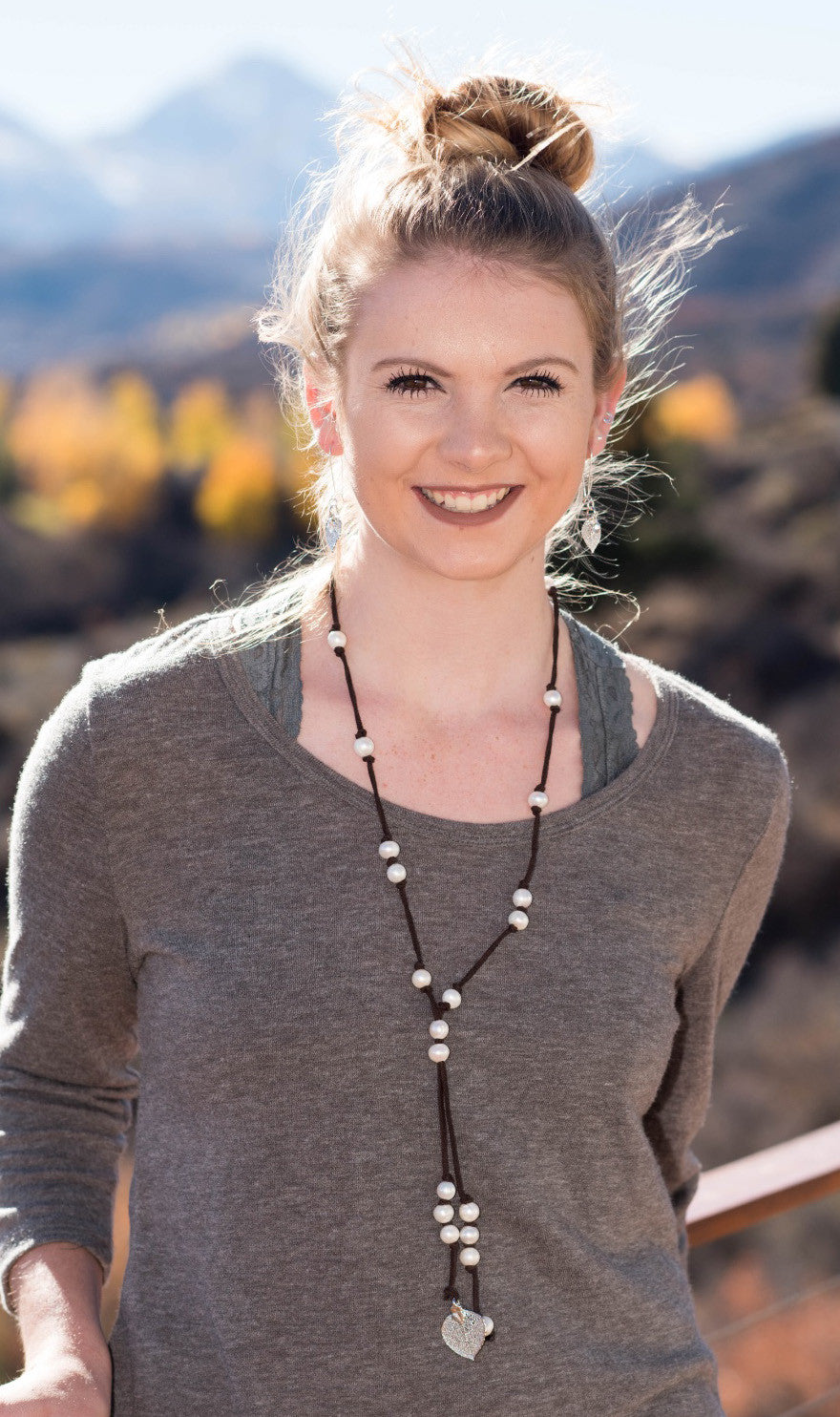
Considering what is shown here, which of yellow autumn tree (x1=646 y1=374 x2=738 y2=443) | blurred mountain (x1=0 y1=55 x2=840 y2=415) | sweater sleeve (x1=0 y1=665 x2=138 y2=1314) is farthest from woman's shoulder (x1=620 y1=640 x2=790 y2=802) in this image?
yellow autumn tree (x1=646 y1=374 x2=738 y2=443)

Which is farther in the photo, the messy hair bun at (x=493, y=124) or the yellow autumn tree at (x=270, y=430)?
the yellow autumn tree at (x=270, y=430)

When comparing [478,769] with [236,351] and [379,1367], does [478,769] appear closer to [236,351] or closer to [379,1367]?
[379,1367]

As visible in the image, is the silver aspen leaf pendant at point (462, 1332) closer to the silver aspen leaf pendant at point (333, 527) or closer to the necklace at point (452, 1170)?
the necklace at point (452, 1170)

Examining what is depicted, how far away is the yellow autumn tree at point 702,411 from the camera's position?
112 feet

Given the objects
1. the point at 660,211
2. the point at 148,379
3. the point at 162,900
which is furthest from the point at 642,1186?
the point at 148,379

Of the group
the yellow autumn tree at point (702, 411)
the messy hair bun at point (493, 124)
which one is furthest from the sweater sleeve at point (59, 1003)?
the yellow autumn tree at point (702, 411)

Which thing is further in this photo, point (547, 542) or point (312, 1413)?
point (547, 542)

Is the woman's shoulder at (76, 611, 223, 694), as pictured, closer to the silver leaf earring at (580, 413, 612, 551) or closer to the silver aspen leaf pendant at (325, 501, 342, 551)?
the silver aspen leaf pendant at (325, 501, 342, 551)

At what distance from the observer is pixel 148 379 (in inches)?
1804

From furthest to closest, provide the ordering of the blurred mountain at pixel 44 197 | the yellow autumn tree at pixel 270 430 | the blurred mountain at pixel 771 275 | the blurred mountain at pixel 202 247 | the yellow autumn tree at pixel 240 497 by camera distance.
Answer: the blurred mountain at pixel 44 197 < the blurred mountain at pixel 202 247 < the blurred mountain at pixel 771 275 < the yellow autumn tree at pixel 270 430 < the yellow autumn tree at pixel 240 497

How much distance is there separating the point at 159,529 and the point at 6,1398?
33.9 meters

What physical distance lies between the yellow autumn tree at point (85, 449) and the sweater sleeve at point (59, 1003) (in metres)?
32.6

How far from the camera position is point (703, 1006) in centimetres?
135

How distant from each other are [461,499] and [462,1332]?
734 millimetres
